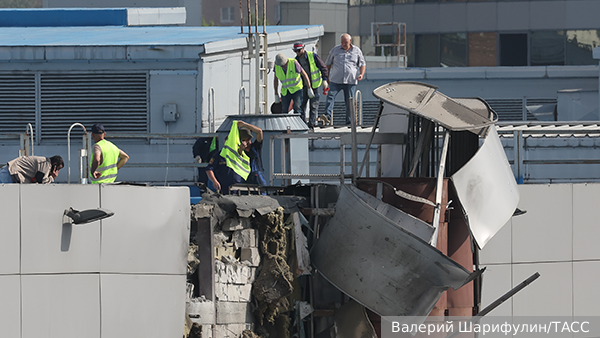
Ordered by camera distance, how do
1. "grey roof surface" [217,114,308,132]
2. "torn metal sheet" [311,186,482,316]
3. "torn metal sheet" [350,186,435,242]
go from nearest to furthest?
"torn metal sheet" [311,186,482,316] → "torn metal sheet" [350,186,435,242] → "grey roof surface" [217,114,308,132]

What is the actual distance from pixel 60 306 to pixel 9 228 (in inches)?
32.6

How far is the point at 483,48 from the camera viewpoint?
1446 inches

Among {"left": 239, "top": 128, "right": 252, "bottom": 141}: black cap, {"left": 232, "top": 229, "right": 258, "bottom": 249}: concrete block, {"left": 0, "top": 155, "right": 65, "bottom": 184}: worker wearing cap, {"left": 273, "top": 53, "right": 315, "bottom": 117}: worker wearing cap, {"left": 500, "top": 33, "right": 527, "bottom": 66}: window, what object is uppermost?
{"left": 500, "top": 33, "right": 527, "bottom": 66}: window

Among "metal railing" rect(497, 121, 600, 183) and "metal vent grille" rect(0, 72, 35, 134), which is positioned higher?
"metal vent grille" rect(0, 72, 35, 134)

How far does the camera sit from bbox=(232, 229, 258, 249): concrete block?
8281 mm

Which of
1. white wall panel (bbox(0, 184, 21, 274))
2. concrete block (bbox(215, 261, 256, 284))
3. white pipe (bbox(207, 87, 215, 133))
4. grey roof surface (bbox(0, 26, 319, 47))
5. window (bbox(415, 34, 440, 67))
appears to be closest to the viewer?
white wall panel (bbox(0, 184, 21, 274))

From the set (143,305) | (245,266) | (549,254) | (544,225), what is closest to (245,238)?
(245,266)

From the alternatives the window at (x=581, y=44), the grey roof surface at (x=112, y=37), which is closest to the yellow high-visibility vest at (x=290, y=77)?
the grey roof surface at (x=112, y=37)

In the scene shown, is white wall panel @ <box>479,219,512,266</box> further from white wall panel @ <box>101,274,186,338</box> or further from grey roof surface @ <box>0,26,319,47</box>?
grey roof surface @ <box>0,26,319,47</box>

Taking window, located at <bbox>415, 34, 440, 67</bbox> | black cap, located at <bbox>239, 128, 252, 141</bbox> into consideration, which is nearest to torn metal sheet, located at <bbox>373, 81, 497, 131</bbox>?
black cap, located at <bbox>239, 128, 252, 141</bbox>

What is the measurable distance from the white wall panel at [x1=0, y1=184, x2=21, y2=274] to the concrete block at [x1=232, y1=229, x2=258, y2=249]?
2.11m

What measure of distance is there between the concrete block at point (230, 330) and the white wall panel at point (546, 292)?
3.33 meters

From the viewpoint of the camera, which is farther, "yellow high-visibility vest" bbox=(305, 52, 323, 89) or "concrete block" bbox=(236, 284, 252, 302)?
"yellow high-visibility vest" bbox=(305, 52, 323, 89)

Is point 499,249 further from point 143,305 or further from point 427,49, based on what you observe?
point 427,49
